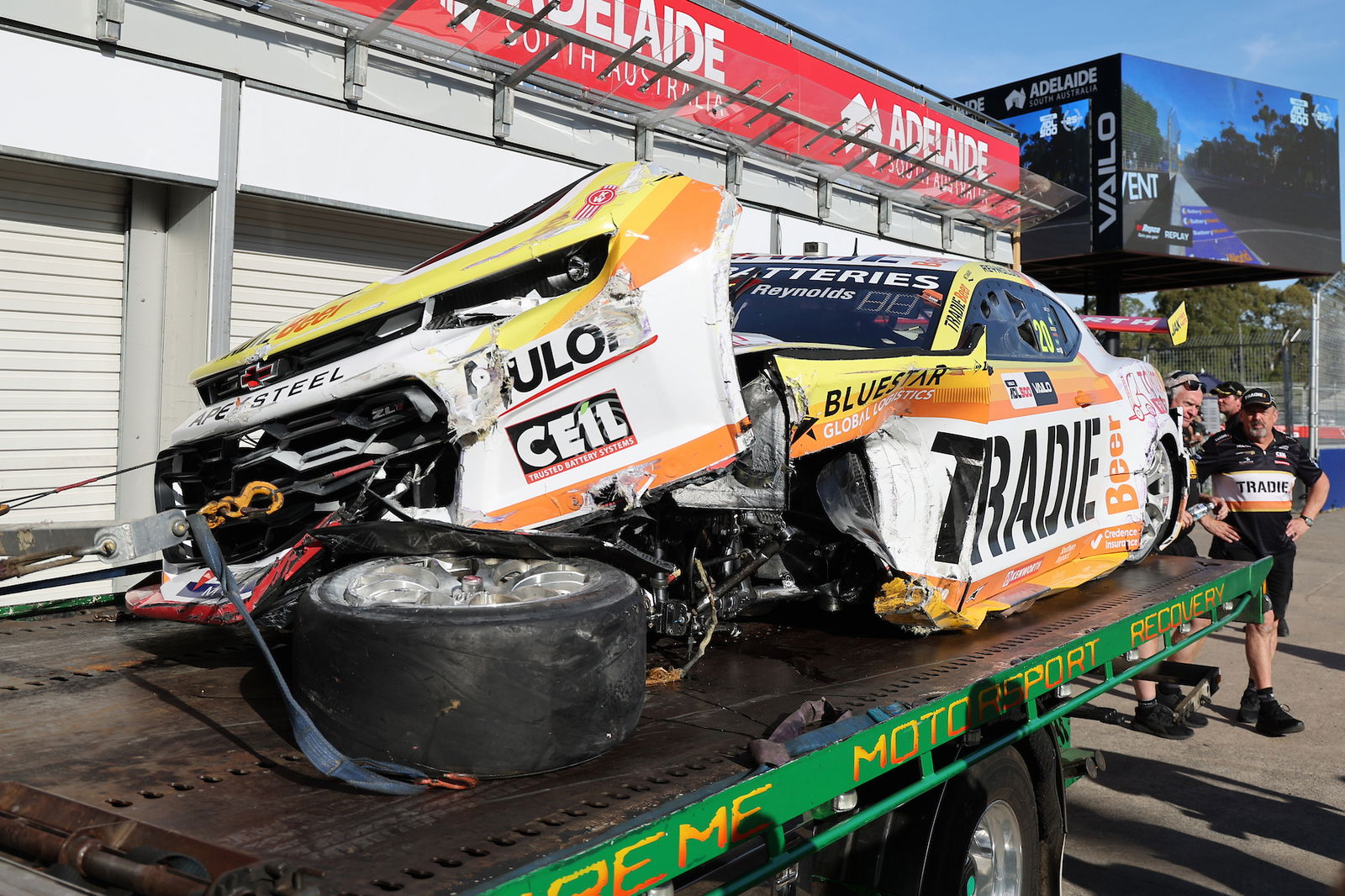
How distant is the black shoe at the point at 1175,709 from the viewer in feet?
16.7

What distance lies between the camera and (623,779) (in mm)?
2287

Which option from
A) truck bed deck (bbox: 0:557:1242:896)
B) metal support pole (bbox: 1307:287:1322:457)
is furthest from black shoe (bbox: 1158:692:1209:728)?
metal support pole (bbox: 1307:287:1322:457)

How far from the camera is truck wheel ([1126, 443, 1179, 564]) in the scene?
19.8ft

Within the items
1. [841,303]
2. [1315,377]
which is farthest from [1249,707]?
[1315,377]

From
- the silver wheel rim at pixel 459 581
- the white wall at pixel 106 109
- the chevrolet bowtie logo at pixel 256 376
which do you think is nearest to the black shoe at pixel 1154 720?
the silver wheel rim at pixel 459 581

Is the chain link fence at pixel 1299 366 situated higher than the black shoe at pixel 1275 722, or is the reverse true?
the chain link fence at pixel 1299 366

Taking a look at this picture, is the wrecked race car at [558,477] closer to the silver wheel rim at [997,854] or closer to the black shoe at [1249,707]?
the silver wheel rim at [997,854]

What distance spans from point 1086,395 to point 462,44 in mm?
5801

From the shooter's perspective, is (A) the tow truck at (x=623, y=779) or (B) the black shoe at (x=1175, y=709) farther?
(B) the black shoe at (x=1175, y=709)

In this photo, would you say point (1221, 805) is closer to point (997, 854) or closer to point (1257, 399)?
point (997, 854)

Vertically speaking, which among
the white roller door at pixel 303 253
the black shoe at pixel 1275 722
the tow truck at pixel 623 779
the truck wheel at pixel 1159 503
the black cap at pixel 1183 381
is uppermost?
the white roller door at pixel 303 253

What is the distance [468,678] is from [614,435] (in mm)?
903

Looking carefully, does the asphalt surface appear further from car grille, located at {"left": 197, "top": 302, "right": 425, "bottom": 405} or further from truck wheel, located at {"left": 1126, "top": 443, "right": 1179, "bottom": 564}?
car grille, located at {"left": 197, "top": 302, "right": 425, "bottom": 405}

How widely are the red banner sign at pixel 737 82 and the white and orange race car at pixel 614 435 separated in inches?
218
